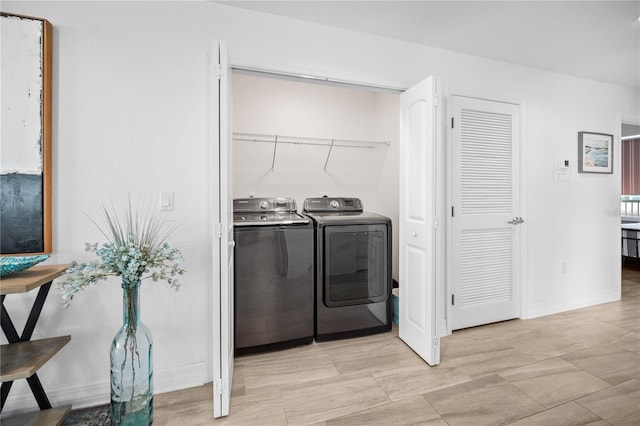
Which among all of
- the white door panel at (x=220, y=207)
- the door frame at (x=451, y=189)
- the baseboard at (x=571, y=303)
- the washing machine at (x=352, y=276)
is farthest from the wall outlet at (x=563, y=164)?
the white door panel at (x=220, y=207)

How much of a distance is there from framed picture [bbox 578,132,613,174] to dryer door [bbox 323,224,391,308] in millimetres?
2385

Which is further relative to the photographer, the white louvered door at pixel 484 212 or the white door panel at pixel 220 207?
the white louvered door at pixel 484 212

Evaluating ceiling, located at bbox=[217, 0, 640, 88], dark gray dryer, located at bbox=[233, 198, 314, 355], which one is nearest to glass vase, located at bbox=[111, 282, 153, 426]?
dark gray dryer, located at bbox=[233, 198, 314, 355]

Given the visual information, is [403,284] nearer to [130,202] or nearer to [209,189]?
[209,189]

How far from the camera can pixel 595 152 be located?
10.4 ft

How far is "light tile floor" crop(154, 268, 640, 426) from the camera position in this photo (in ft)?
5.24

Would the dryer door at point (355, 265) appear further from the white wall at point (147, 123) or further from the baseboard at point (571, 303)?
the baseboard at point (571, 303)

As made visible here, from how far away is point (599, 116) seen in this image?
320 centimetres

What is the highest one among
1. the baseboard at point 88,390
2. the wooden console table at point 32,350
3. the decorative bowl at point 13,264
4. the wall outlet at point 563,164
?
the wall outlet at point 563,164

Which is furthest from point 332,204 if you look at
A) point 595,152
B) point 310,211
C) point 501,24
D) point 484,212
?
point 595,152

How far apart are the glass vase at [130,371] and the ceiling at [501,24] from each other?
6.49 feet

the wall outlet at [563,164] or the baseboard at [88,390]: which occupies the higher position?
the wall outlet at [563,164]

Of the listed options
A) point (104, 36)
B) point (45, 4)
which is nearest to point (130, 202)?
point (104, 36)

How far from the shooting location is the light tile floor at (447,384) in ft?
5.24
